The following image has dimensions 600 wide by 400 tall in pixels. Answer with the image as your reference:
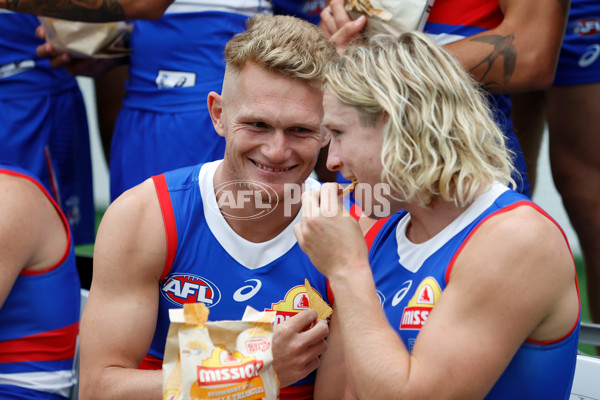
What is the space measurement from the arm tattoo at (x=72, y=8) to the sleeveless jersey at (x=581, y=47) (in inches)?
72.4

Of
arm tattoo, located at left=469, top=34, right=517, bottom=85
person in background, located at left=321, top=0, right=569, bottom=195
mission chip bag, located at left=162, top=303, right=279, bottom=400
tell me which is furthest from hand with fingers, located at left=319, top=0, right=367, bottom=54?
mission chip bag, located at left=162, top=303, right=279, bottom=400

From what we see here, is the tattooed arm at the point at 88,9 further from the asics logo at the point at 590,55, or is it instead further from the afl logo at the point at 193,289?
the asics logo at the point at 590,55

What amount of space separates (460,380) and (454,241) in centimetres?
35

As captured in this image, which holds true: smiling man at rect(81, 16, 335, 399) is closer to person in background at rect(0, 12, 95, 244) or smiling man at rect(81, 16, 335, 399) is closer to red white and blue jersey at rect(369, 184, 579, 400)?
red white and blue jersey at rect(369, 184, 579, 400)

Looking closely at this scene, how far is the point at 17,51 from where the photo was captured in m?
3.35

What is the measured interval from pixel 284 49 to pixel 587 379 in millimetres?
1279

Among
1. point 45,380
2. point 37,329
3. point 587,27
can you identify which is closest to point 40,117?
point 37,329

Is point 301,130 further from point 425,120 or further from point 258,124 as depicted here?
point 425,120

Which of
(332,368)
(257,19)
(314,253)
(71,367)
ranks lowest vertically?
(71,367)

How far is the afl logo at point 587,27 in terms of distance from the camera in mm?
3227

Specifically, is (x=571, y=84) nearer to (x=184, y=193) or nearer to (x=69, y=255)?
(x=184, y=193)

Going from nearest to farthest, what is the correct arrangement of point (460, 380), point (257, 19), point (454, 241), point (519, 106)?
point (460, 380) < point (454, 241) < point (257, 19) < point (519, 106)

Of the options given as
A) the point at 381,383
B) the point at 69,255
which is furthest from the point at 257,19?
the point at 381,383

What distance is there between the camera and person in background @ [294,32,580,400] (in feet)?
5.37
